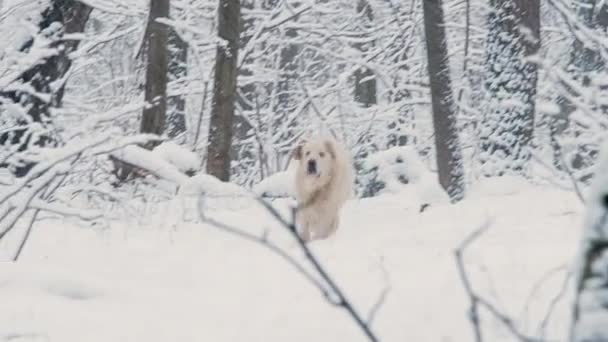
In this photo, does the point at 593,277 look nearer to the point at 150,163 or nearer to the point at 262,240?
the point at 262,240

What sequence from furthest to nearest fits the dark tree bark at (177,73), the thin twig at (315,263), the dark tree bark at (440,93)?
1. the dark tree bark at (177,73)
2. the dark tree bark at (440,93)
3. the thin twig at (315,263)

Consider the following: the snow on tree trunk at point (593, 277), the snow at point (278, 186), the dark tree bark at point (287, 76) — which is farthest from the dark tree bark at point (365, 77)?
the snow on tree trunk at point (593, 277)

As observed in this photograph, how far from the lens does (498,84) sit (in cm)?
1047

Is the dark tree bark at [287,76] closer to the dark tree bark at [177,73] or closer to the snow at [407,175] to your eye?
the dark tree bark at [177,73]

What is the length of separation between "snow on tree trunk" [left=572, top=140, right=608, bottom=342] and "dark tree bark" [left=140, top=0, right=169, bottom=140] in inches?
429

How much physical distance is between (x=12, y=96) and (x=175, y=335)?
3.78m

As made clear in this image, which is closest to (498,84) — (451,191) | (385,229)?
(451,191)

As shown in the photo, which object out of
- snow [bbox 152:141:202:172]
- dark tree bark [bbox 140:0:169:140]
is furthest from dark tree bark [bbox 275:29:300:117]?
snow [bbox 152:141:202:172]

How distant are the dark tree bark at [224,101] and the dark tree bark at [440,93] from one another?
2509 mm

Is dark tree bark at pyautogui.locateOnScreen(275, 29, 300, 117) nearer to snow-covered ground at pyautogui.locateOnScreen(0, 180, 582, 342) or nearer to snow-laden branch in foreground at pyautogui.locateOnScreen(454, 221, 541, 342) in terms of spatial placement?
snow-covered ground at pyautogui.locateOnScreen(0, 180, 582, 342)

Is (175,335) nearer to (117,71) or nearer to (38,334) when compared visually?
(38,334)

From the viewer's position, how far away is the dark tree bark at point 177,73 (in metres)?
16.5

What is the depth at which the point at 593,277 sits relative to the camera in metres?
1.38

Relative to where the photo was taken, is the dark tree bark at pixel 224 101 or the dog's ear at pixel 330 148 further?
the dark tree bark at pixel 224 101
